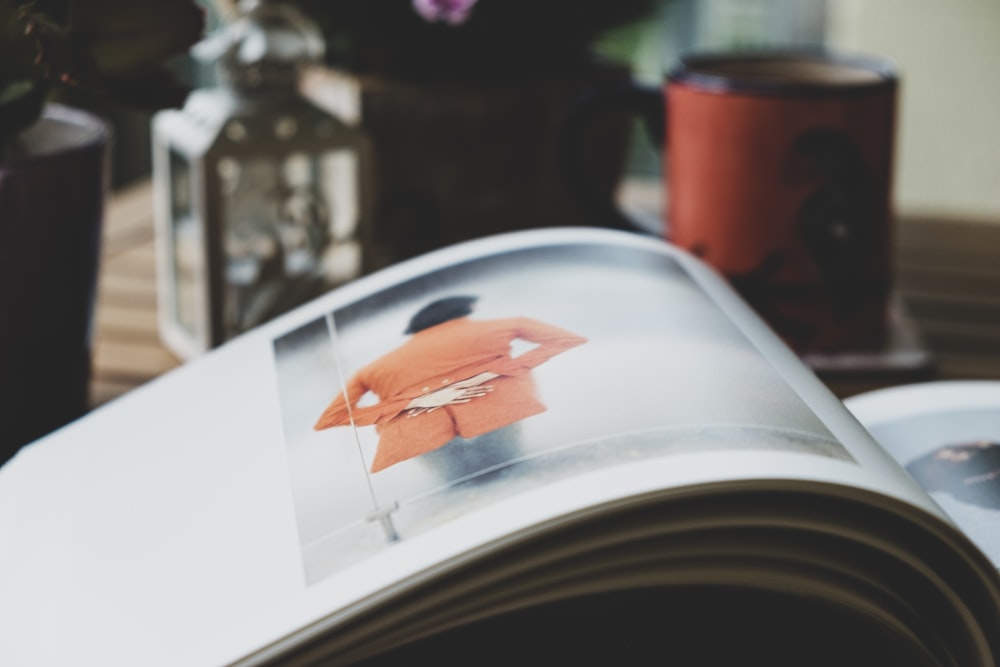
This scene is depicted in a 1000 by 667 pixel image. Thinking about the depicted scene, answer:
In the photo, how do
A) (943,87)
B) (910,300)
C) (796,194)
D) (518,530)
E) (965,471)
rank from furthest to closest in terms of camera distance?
(943,87)
(910,300)
(796,194)
(965,471)
(518,530)

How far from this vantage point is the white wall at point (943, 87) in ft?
3.53

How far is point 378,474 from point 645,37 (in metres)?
0.60

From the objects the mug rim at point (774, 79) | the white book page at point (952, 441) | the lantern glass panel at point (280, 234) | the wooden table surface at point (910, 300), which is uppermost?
the mug rim at point (774, 79)

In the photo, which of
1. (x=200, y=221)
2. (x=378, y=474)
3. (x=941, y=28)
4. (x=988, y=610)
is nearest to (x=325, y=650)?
(x=378, y=474)

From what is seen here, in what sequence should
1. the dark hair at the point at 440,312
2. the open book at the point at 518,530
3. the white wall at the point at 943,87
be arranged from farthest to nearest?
the white wall at the point at 943,87, the dark hair at the point at 440,312, the open book at the point at 518,530

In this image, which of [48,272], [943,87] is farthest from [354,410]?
[943,87]

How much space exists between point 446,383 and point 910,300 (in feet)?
1.39

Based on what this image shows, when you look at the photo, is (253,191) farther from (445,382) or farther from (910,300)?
(910,300)

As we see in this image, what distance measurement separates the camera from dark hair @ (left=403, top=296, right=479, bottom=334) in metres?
0.39

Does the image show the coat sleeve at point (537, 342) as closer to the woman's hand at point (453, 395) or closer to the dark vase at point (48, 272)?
the woman's hand at point (453, 395)

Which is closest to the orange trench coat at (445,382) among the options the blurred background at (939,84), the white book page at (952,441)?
the white book page at (952,441)

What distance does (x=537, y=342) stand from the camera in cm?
35

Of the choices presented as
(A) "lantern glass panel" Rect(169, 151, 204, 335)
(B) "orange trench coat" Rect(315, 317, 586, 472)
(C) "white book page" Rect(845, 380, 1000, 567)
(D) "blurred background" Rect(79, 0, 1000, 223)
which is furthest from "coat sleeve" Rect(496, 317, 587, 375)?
(D) "blurred background" Rect(79, 0, 1000, 223)

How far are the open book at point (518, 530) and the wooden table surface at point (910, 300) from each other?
212mm
